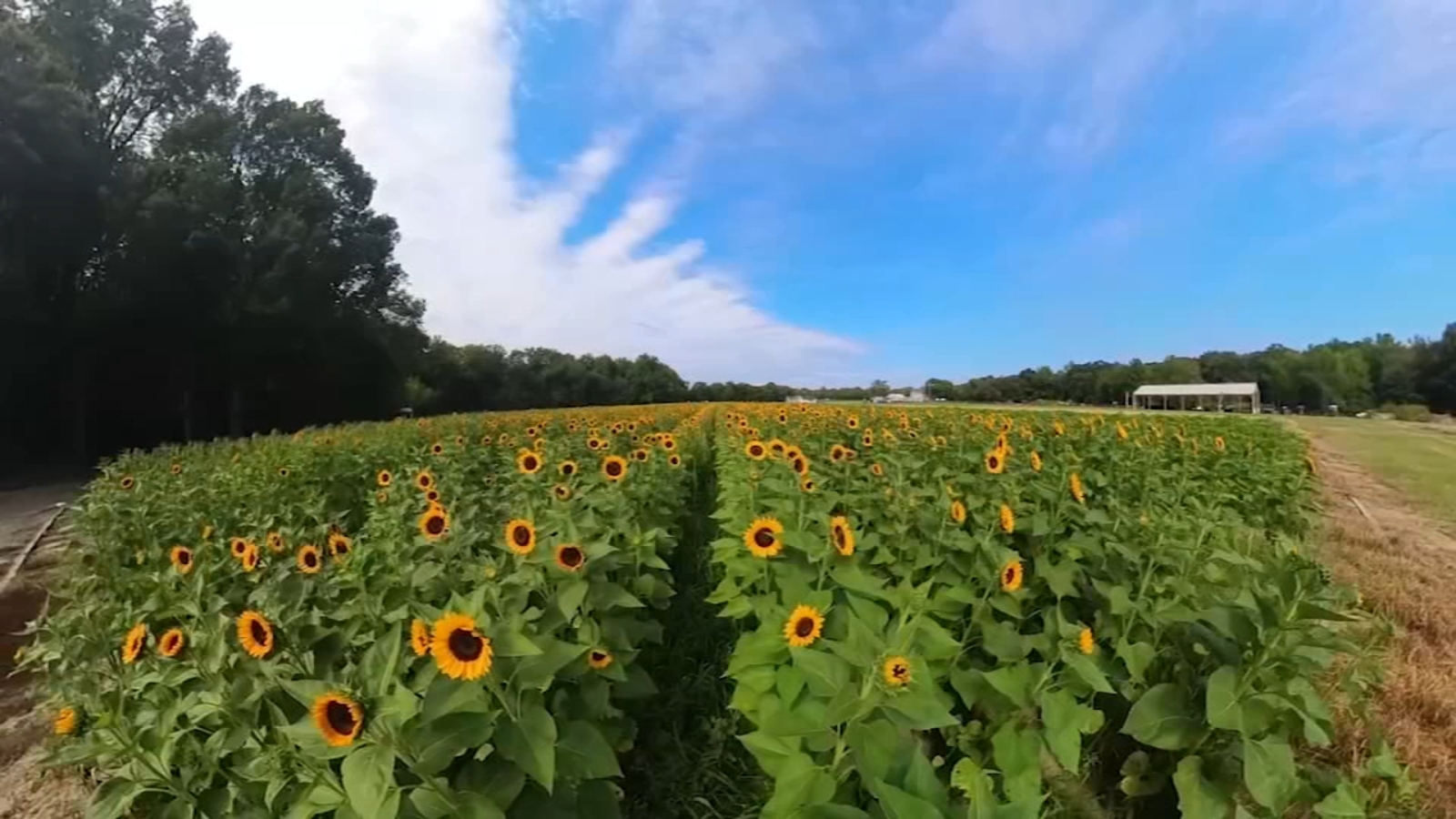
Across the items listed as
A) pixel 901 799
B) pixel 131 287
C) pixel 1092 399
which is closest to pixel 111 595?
pixel 901 799

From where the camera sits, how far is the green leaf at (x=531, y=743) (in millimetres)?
1575

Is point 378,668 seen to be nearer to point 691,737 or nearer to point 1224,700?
point 1224,700

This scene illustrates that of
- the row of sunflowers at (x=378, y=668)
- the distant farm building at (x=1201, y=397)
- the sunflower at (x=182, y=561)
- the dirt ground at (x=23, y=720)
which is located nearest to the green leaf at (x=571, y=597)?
the row of sunflowers at (x=378, y=668)

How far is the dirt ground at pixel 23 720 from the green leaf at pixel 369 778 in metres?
2.28

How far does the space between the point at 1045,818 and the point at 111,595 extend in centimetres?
394

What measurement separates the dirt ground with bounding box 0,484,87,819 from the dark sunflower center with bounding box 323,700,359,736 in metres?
2.20

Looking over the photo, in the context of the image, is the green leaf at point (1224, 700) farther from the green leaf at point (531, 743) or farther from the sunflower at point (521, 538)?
the sunflower at point (521, 538)

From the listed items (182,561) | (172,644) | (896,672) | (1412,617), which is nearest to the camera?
(896,672)

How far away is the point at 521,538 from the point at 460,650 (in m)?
1.00

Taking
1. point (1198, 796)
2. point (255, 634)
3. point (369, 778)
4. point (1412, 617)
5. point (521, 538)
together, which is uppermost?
point (521, 538)

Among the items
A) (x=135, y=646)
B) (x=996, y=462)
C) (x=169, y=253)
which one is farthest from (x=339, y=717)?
(x=169, y=253)

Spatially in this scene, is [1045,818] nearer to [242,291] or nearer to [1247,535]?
[1247,535]

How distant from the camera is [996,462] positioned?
384 centimetres

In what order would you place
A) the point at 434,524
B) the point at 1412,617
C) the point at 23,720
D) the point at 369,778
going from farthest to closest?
the point at 1412,617, the point at 23,720, the point at 434,524, the point at 369,778
